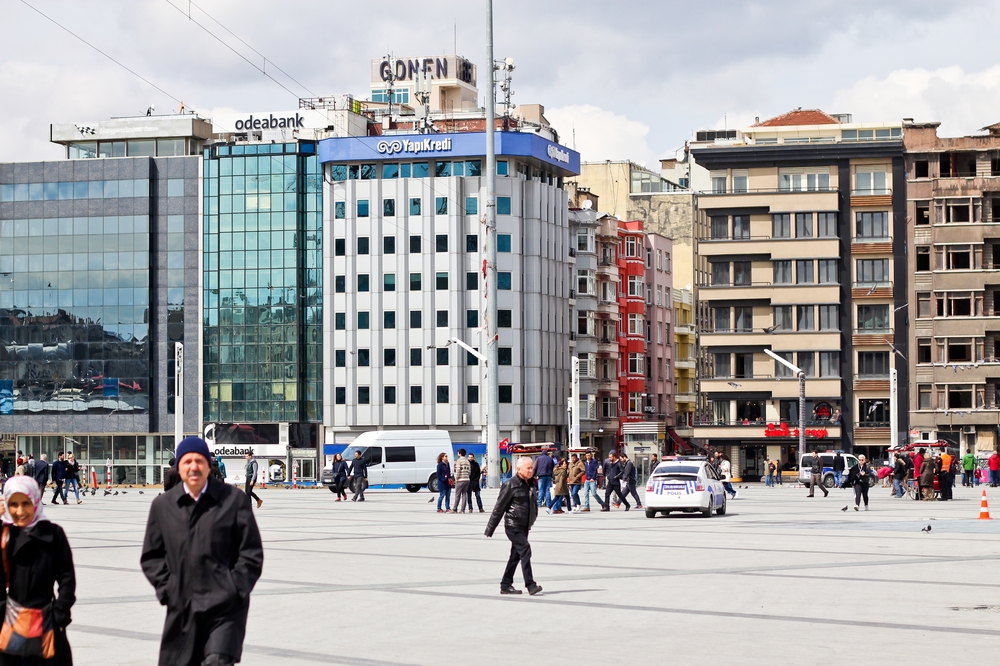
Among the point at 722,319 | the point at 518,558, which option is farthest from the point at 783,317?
the point at 518,558

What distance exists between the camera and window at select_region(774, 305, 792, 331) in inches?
3851

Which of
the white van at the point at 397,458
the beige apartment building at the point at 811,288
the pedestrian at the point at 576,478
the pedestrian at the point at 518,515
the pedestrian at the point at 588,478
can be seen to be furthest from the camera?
the beige apartment building at the point at 811,288

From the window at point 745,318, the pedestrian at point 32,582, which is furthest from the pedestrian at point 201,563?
the window at point 745,318

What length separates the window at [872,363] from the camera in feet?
320

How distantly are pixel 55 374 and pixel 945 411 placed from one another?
5679 centimetres

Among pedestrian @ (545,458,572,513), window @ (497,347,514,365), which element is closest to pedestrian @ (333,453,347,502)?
pedestrian @ (545,458,572,513)

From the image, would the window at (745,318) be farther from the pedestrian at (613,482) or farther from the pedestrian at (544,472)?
the pedestrian at (544,472)

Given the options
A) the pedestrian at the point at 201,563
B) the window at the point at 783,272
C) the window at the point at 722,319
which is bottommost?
the pedestrian at the point at 201,563

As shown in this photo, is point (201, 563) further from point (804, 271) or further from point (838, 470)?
point (804, 271)

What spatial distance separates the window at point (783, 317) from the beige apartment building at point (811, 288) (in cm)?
6

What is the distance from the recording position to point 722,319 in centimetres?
9906

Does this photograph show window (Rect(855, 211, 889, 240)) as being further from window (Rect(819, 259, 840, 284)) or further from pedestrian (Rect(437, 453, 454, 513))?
pedestrian (Rect(437, 453, 454, 513))

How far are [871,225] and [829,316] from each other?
20.6 feet

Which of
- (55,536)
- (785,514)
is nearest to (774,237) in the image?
(785,514)
